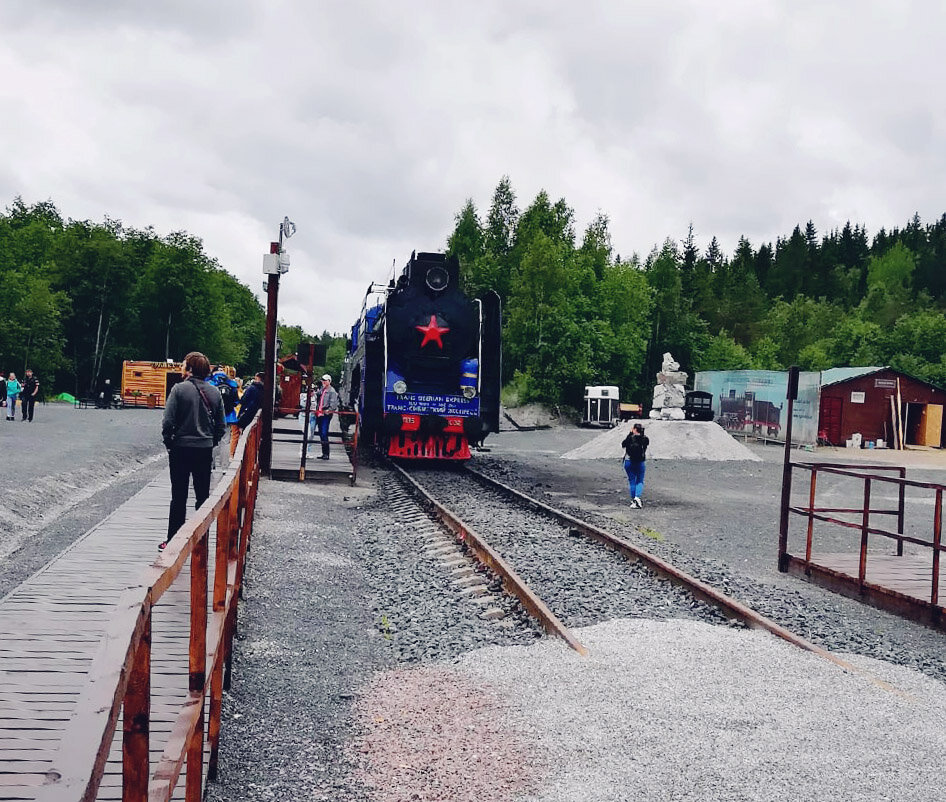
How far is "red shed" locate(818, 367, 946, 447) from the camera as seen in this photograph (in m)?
40.7

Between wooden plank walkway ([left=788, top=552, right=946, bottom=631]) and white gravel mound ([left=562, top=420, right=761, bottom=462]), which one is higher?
white gravel mound ([left=562, top=420, right=761, bottom=462])

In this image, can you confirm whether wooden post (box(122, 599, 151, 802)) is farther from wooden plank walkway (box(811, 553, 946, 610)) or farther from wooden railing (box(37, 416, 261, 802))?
wooden plank walkway (box(811, 553, 946, 610))

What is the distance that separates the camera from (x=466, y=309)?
1883cm

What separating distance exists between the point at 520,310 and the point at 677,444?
99.3 feet

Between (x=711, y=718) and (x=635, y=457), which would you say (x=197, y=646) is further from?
(x=635, y=457)

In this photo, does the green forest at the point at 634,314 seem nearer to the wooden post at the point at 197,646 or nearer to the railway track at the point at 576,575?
the railway track at the point at 576,575

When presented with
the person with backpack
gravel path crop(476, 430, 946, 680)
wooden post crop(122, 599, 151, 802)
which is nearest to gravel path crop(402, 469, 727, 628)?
gravel path crop(476, 430, 946, 680)

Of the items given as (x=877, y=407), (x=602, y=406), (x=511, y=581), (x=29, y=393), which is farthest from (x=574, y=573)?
(x=602, y=406)

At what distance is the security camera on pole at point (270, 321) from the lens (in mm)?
15766

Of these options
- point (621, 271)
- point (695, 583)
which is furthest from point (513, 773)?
point (621, 271)

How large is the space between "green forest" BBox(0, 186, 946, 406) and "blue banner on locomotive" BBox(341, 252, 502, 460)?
36.9m

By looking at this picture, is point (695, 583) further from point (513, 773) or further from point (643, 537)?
point (513, 773)

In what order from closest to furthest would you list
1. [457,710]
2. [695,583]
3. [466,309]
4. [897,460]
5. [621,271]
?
[457,710] < [695,583] < [466,309] < [897,460] < [621,271]

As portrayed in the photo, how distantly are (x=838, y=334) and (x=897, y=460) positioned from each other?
43.7 metres
